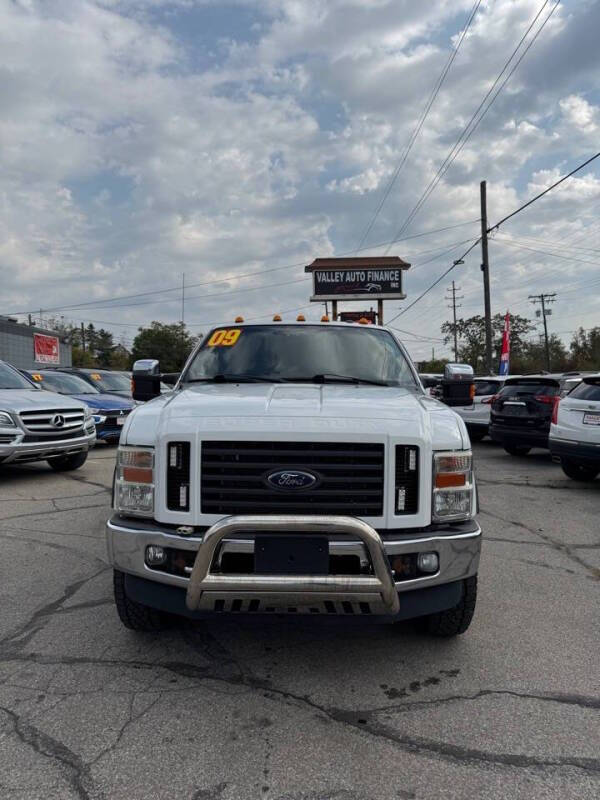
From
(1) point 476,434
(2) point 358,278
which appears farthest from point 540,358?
(1) point 476,434

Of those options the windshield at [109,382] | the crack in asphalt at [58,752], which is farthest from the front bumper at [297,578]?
the windshield at [109,382]

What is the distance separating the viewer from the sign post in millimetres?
26219

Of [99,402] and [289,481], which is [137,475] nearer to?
[289,481]

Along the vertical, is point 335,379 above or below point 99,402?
above

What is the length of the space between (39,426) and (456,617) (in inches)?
264

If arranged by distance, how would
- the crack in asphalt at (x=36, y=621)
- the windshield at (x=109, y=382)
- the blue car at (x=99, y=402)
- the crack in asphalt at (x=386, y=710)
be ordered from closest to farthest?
the crack in asphalt at (x=386, y=710) < the crack in asphalt at (x=36, y=621) < the blue car at (x=99, y=402) < the windshield at (x=109, y=382)

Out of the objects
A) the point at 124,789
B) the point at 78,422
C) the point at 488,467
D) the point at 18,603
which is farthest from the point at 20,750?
the point at 488,467

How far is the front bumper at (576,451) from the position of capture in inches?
314

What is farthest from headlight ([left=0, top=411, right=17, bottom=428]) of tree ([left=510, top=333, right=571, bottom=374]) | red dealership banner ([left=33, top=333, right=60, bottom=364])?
tree ([left=510, top=333, right=571, bottom=374])

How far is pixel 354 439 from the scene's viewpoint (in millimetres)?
2871

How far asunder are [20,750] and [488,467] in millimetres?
9365

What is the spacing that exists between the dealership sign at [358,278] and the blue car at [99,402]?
50.1 feet

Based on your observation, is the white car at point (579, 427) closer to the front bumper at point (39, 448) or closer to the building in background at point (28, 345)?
the front bumper at point (39, 448)

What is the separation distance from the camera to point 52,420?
8.46 metres
